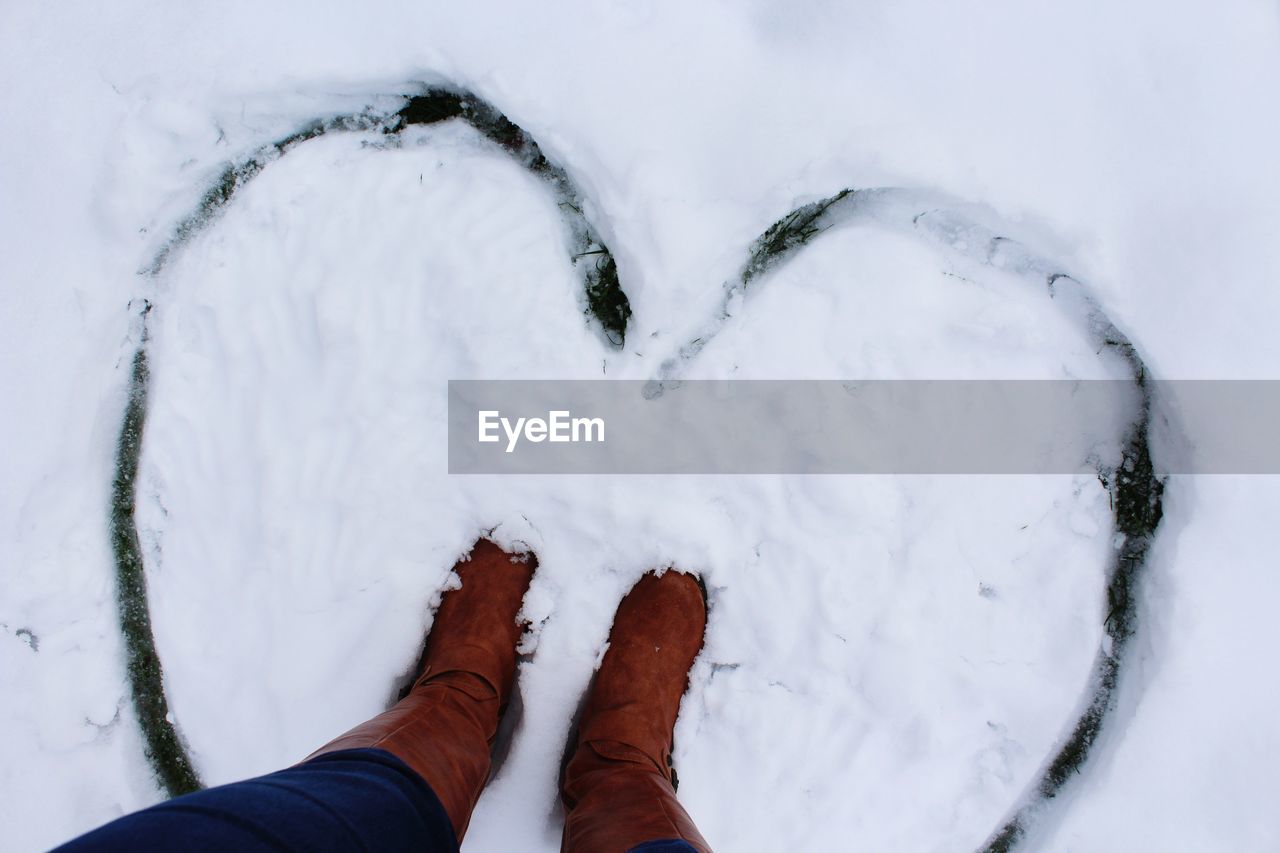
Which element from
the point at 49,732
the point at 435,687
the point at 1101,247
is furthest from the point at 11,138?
the point at 1101,247

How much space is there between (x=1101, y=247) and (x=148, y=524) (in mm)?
2232

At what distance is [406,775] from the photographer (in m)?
1.19

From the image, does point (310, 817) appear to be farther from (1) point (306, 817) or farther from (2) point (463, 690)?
(2) point (463, 690)

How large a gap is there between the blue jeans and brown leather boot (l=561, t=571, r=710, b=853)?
23cm

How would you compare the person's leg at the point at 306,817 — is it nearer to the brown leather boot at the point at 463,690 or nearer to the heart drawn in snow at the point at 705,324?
the brown leather boot at the point at 463,690

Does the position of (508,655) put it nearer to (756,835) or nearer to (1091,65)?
(756,835)

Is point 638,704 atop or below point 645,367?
below

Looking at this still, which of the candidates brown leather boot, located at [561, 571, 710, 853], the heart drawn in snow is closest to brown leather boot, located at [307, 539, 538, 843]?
brown leather boot, located at [561, 571, 710, 853]

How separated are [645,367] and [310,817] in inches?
39.9

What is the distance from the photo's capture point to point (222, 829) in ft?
2.86

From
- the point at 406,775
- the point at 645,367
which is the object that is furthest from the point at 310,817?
the point at 645,367

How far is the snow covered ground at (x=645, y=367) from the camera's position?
1.50 meters

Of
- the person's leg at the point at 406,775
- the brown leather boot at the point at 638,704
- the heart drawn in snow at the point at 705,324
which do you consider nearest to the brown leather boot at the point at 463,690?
the person's leg at the point at 406,775

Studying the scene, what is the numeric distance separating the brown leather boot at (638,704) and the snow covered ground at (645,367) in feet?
0.22
